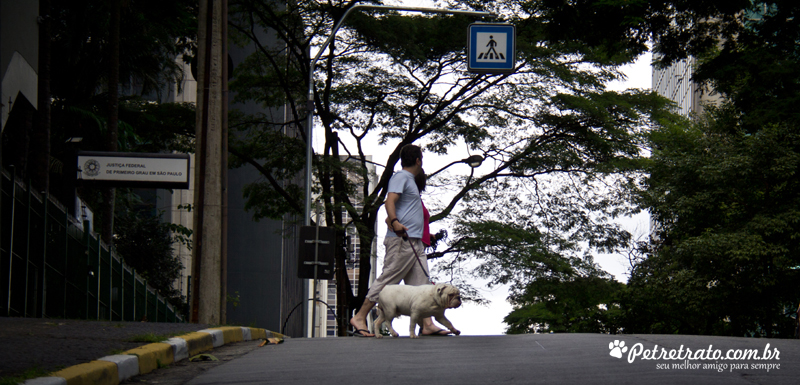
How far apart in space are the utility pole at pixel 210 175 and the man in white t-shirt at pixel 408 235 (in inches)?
87.5

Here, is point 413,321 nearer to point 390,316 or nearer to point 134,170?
point 390,316

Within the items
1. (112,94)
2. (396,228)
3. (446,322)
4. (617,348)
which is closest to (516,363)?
(617,348)

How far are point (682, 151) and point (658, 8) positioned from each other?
2547 centimetres

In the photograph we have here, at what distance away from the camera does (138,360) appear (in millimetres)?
5648

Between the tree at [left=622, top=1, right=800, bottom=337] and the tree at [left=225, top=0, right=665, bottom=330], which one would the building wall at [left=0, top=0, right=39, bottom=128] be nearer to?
the tree at [left=225, top=0, right=665, bottom=330]

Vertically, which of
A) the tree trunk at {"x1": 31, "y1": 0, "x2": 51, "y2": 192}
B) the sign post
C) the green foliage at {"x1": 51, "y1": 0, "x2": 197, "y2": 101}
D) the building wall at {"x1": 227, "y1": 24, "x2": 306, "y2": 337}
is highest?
the green foliage at {"x1": 51, "y1": 0, "x2": 197, "y2": 101}

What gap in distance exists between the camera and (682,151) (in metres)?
34.2

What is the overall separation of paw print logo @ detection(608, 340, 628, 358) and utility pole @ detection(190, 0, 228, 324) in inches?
195

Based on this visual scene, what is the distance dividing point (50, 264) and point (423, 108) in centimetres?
1340

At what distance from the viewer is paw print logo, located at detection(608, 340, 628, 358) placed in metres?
6.37

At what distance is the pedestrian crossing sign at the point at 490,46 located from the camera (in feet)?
49.4

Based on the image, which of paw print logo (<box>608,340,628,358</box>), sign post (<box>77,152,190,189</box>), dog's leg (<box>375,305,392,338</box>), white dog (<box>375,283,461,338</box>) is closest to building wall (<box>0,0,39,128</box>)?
sign post (<box>77,152,190,189</box>)

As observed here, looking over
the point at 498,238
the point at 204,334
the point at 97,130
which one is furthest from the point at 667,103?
the point at 204,334

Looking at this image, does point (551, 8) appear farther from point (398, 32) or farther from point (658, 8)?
point (398, 32)
